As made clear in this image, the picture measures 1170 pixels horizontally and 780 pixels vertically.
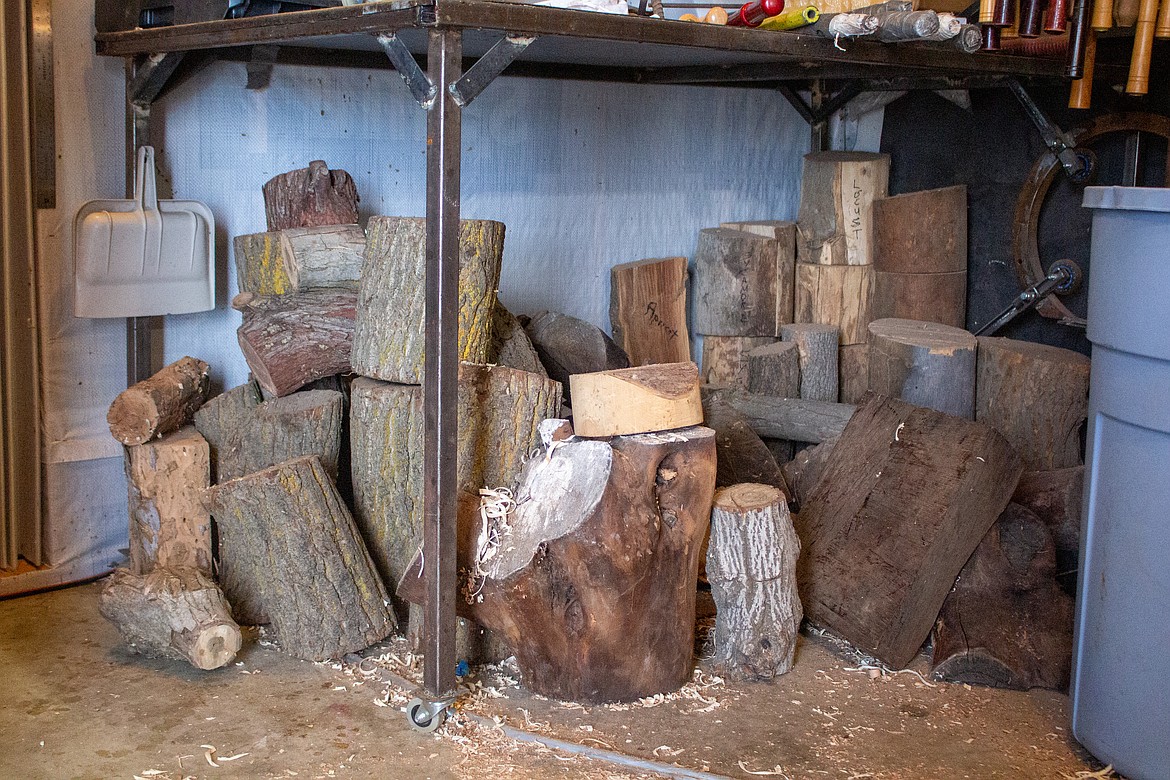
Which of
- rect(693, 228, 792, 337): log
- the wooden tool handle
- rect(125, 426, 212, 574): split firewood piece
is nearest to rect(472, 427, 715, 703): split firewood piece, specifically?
rect(125, 426, 212, 574): split firewood piece

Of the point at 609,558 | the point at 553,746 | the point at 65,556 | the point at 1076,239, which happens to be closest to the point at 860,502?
the point at 609,558

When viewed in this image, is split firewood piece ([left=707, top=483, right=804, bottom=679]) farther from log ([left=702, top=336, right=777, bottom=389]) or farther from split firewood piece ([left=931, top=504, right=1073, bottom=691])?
log ([left=702, top=336, right=777, bottom=389])

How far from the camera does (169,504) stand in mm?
3975

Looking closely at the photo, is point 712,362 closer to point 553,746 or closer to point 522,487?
point 522,487

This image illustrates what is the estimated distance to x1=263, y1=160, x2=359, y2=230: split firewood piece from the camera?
13.8 feet

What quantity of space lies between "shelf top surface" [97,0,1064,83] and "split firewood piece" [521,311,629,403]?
105cm

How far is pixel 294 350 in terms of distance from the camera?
3902 mm

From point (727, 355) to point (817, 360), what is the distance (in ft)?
1.85

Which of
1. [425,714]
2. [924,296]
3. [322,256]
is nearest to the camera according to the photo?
[425,714]

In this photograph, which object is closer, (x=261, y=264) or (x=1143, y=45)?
(x=1143, y=45)

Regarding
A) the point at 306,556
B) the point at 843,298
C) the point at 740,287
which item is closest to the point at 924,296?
the point at 843,298

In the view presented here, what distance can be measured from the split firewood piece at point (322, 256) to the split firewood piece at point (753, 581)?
5.02 ft

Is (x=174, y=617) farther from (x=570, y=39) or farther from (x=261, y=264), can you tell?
(x=570, y=39)

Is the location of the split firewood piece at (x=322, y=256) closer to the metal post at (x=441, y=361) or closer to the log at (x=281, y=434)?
the log at (x=281, y=434)
